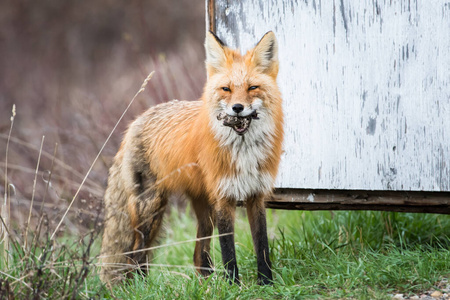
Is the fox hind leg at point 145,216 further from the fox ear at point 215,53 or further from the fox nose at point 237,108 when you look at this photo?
the fox nose at point 237,108

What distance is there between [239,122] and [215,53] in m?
0.51

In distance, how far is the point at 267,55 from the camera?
318 cm

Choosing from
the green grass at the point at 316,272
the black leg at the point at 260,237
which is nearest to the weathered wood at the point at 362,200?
the green grass at the point at 316,272

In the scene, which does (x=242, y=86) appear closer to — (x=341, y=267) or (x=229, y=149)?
(x=229, y=149)

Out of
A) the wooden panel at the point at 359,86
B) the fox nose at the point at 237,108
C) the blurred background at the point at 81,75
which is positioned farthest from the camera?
the blurred background at the point at 81,75

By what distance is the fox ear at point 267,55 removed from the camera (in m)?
3.12

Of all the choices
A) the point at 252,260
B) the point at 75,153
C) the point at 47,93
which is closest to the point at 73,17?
the point at 47,93

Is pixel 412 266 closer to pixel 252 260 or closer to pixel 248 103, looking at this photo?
pixel 252 260

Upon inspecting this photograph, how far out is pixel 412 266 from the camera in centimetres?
309

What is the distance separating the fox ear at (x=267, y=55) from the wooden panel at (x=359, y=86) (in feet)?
2.00

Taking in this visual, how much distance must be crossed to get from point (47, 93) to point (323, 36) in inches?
328

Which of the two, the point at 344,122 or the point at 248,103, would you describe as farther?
the point at 344,122

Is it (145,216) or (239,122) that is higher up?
(239,122)

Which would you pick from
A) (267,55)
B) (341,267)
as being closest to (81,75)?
(267,55)
